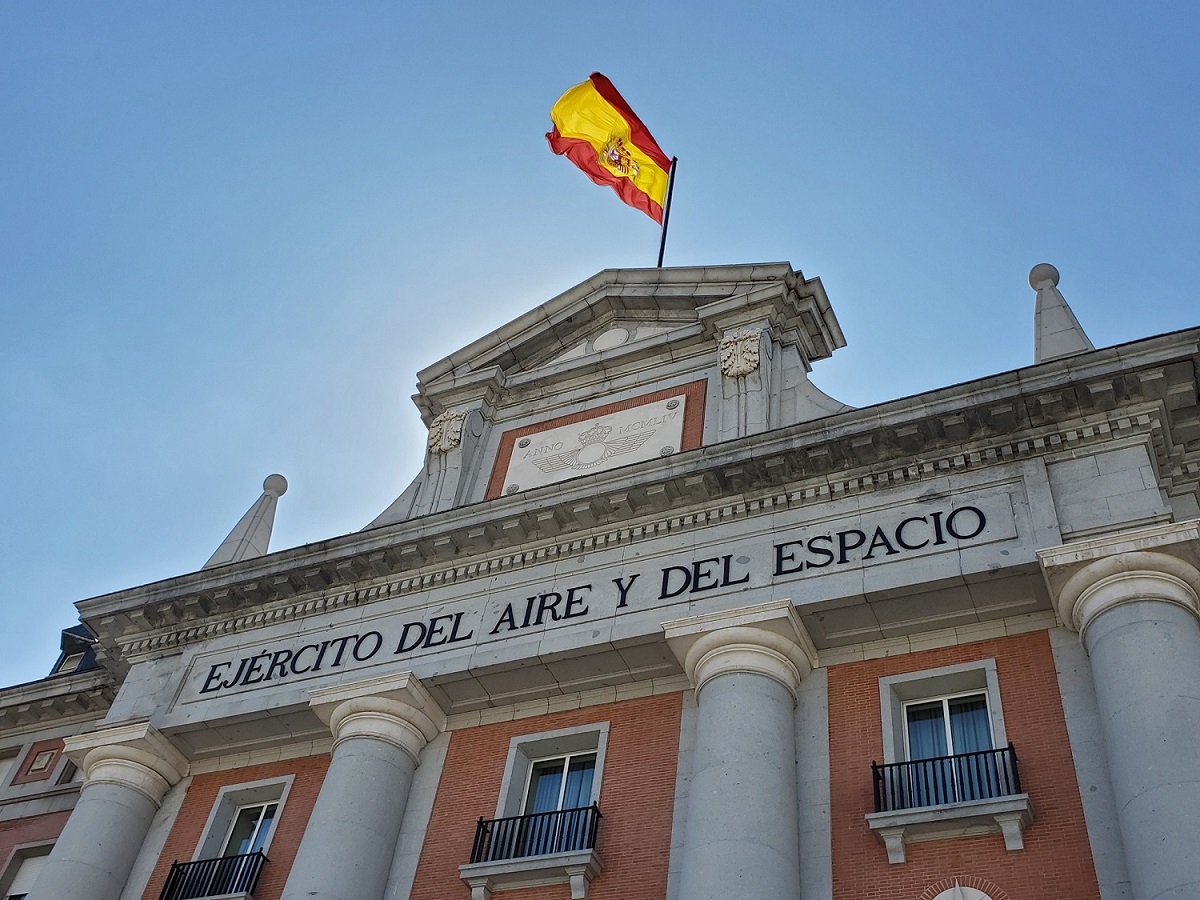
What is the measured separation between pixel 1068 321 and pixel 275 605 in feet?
45.8

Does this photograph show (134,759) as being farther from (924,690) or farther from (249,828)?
(924,690)

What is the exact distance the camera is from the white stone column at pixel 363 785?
1795 centimetres

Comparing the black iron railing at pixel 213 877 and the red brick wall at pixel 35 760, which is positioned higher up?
the red brick wall at pixel 35 760

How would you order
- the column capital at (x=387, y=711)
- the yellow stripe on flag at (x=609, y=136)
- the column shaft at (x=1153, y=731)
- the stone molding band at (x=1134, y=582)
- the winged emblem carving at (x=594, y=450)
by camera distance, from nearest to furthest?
the column shaft at (x=1153, y=731) < the stone molding band at (x=1134, y=582) < the column capital at (x=387, y=711) < the winged emblem carving at (x=594, y=450) < the yellow stripe on flag at (x=609, y=136)

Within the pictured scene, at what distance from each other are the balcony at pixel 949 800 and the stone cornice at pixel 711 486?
167 inches

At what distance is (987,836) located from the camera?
15047mm

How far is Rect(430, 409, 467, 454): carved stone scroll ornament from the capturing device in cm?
2470

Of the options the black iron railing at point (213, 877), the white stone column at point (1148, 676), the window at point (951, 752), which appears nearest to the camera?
the white stone column at point (1148, 676)

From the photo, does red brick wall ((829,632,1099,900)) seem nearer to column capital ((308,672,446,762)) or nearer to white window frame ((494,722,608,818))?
white window frame ((494,722,608,818))

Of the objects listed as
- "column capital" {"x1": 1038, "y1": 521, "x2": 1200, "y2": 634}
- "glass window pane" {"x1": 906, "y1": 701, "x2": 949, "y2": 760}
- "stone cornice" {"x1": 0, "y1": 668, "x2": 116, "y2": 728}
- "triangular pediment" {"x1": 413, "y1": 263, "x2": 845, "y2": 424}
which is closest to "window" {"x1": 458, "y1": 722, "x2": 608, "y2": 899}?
"glass window pane" {"x1": 906, "y1": 701, "x2": 949, "y2": 760}

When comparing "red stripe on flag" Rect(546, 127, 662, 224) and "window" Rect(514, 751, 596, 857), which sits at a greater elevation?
"red stripe on flag" Rect(546, 127, 662, 224)

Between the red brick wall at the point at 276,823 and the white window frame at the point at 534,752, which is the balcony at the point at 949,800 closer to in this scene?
the white window frame at the point at 534,752

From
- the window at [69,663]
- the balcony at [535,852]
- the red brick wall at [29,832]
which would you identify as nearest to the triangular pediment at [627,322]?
the balcony at [535,852]

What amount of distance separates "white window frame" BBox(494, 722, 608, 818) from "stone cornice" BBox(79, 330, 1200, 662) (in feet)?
9.59
